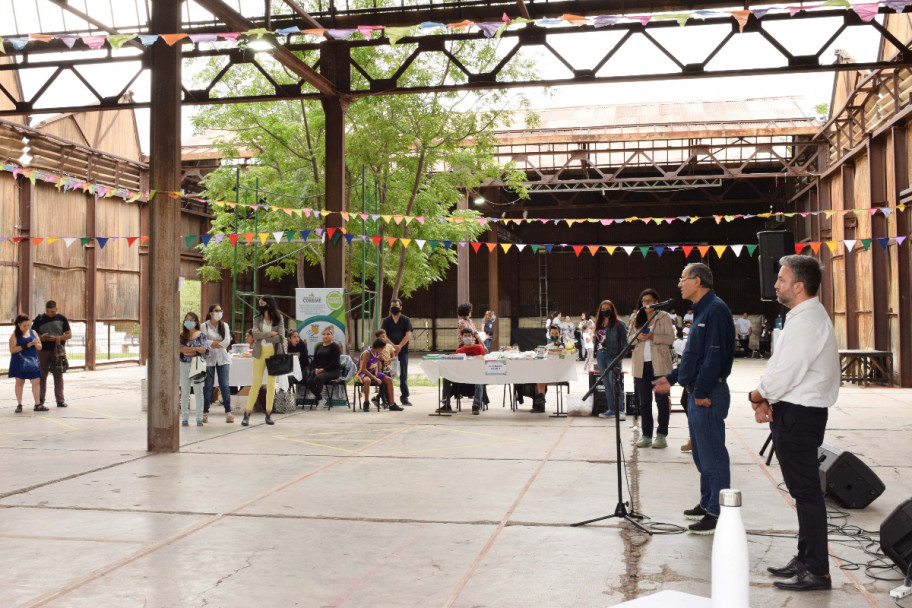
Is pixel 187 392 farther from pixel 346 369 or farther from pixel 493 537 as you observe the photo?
pixel 493 537

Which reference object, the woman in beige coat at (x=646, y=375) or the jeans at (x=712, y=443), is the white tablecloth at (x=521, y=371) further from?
the jeans at (x=712, y=443)

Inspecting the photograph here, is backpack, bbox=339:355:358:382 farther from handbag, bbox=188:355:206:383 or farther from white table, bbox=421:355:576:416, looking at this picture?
handbag, bbox=188:355:206:383

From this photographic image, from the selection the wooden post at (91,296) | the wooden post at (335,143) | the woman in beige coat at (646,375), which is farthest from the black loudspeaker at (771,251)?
the wooden post at (91,296)

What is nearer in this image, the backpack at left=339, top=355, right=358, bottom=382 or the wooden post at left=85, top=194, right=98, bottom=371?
the backpack at left=339, top=355, right=358, bottom=382

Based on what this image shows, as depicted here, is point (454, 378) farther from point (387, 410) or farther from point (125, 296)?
point (125, 296)

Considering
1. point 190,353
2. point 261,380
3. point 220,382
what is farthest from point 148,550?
point 220,382

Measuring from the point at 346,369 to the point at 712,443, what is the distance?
836cm

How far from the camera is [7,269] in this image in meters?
19.7

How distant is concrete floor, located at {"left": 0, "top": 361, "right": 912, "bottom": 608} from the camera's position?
4.09 metres

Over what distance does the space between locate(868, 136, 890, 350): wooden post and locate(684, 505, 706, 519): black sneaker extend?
13.1 m

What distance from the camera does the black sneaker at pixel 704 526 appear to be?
16.7 ft

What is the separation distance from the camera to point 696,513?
214 inches

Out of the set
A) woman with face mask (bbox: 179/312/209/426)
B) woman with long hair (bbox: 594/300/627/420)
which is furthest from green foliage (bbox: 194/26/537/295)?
woman with long hair (bbox: 594/300/627/420)

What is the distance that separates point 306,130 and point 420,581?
1454 cm
